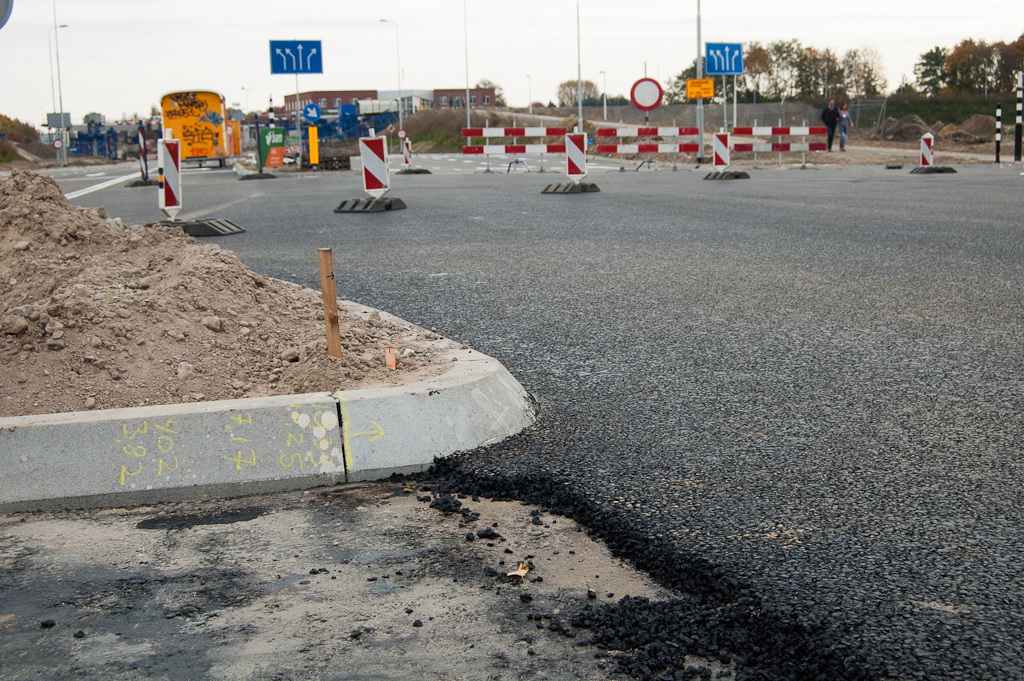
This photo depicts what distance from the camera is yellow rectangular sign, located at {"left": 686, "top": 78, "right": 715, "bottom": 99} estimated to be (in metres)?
32.7

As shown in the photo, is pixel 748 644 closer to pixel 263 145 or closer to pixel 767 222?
pixel 767 222

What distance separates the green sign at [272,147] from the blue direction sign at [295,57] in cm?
227

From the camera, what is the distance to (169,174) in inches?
474

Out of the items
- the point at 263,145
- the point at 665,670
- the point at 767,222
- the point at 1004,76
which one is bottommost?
the point at 665,670

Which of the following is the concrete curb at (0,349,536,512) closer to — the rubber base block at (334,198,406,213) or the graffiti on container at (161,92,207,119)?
the rubber base block at (334,198,406,213)

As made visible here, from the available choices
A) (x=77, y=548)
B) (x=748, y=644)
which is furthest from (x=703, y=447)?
(x=77, y=548)

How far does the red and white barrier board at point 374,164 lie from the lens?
14383 mm

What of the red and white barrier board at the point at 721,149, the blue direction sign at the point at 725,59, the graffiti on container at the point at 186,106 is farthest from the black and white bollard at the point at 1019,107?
the graffiti on container at the point at 186,106

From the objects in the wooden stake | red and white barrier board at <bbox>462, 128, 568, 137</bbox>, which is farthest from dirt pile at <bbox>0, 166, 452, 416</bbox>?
red and white barrier board at <bbox>462, 128, 568, 137</bbox>

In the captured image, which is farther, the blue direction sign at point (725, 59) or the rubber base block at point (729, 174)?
the blue direction sign at point (725, 59)

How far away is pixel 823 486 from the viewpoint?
11.3 ft

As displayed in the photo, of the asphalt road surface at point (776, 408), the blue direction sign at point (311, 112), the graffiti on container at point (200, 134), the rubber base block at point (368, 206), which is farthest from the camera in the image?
the graffiti on container at point (200, 134)

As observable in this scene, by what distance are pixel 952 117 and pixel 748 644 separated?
71868 mm

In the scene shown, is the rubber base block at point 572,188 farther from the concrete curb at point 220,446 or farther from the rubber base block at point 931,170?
the concrete curb at point 220,446
